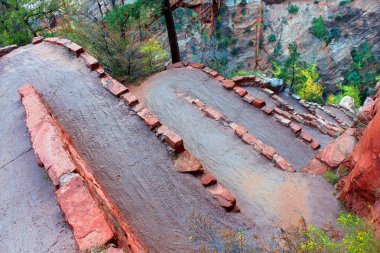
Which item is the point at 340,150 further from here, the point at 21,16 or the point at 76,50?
the point at 21,16

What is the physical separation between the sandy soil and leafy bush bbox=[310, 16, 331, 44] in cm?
1789

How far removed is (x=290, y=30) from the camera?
25.2 meters

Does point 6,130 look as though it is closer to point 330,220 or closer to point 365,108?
point 330,220

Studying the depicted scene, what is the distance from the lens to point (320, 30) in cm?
2423

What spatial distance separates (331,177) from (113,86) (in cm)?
455

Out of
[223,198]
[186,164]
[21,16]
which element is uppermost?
[21,16]

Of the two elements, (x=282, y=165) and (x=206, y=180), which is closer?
(x=206, y=180)

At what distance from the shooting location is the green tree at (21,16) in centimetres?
1241

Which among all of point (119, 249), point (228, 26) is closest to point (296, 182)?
point (119, 249)

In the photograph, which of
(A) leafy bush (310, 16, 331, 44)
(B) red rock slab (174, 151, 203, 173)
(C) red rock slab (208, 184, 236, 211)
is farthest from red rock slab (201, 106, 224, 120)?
(A) leafy bush (310, 16, 331, 44)

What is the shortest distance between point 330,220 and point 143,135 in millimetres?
3376

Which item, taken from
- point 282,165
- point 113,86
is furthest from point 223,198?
point 113,86

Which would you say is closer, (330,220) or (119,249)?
(119,249)

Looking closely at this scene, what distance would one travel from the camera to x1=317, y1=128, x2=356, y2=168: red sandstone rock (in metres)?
5.64
